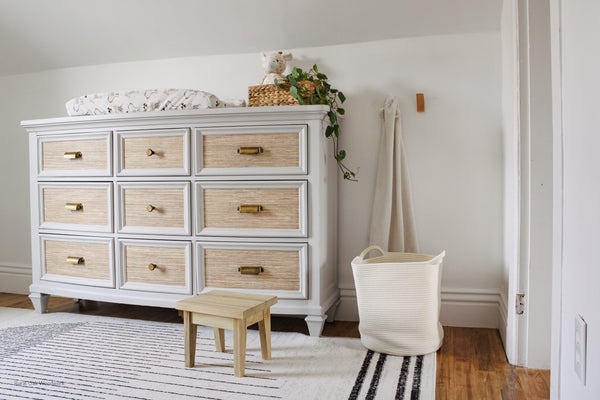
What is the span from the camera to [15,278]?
3.19 metres

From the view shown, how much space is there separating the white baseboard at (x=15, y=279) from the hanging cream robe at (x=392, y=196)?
2.24m

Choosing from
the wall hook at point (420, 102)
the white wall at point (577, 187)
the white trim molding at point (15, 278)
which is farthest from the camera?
the white trim molding at point (15, 278)

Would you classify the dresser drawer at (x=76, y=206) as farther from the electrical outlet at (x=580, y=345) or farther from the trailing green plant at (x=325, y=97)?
the electrical outlet at (x=580, y=345)

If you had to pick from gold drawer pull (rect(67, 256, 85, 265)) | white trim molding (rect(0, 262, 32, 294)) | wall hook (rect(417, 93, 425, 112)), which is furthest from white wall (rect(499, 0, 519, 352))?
white trim molding (rect(0, 262, 32, 294))

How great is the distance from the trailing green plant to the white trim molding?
2.14 metres

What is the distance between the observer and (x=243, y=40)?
262cm

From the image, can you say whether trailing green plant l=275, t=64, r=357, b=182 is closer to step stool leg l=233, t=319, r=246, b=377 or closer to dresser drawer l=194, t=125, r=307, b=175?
dresser drawer l=194, t=125, r=307, b=175

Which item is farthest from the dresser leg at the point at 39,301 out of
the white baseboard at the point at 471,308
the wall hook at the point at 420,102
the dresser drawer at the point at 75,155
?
the wall hook at the point at 420,102

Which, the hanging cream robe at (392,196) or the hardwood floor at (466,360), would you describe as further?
the hanging cream robe at (392,196)

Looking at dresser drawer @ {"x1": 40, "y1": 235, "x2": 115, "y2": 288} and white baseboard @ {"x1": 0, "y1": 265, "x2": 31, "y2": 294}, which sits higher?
dresser drawer @ {"x1": 40, "y1": 235, "x2": 115, "y2": 288}

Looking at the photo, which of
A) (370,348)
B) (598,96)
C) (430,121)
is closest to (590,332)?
(598,96)

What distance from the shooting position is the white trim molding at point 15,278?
316 cm

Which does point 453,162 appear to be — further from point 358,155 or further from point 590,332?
point 590,332

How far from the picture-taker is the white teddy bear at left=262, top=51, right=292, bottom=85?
94.7 inches
